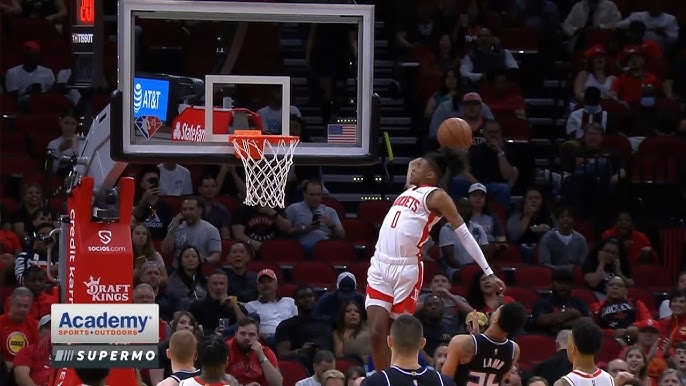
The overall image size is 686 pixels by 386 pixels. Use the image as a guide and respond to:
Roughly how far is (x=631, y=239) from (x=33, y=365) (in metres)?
6.88

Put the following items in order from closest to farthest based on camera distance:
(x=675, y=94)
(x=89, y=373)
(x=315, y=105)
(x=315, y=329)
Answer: (x=89, y=373) → (x=315, y=329) → (x=315, y=105) → (x=675, y=94)

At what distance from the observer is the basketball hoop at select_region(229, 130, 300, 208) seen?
10.3m

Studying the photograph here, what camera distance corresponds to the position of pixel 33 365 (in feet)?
41.4

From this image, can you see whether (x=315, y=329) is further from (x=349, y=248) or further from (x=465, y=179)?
(x=465, y=179)

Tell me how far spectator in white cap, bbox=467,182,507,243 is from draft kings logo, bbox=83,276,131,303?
5788 millimetres

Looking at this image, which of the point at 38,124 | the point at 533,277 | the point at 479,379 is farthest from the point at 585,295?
the point at 479,379

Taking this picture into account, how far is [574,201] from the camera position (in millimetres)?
16969

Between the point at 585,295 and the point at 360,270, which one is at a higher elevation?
the point at 360,270

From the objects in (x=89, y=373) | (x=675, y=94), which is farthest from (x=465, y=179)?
(x=89, y=373)

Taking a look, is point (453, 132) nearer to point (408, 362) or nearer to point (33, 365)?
point (408, 362)

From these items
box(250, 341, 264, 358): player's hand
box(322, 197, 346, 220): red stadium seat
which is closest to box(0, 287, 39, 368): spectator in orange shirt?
box(250, 341, 264, 358): player's hand

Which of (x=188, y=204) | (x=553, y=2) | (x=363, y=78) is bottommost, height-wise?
(x=188, y=204)

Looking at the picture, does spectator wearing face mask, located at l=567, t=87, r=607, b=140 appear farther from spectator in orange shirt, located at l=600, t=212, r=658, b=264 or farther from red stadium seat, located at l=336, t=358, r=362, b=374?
red stadium seat, located at l=336, t=358, r=362, b=374

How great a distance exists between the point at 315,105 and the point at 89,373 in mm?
9729
